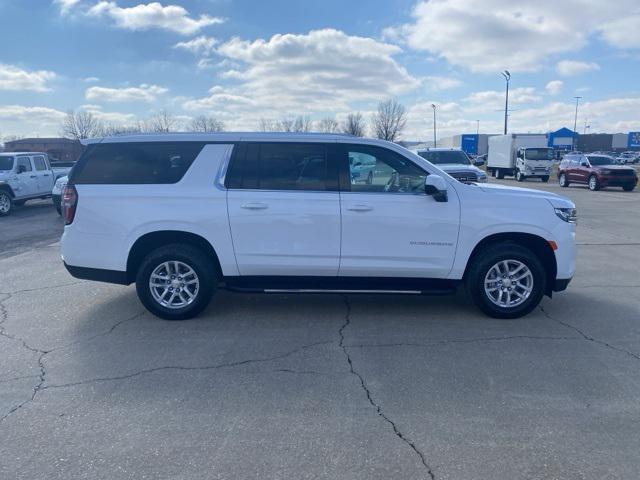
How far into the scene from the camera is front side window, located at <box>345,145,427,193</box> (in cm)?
551

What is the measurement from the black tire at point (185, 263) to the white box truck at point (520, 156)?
104 feet

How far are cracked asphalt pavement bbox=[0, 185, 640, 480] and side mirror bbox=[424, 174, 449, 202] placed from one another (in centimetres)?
134

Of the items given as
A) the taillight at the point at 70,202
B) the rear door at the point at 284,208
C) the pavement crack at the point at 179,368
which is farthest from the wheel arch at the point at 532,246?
the taillight at the point at 70,202

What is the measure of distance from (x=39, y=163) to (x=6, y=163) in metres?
1.17

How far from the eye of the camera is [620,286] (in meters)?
7.11

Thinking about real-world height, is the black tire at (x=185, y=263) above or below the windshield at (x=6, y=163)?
below

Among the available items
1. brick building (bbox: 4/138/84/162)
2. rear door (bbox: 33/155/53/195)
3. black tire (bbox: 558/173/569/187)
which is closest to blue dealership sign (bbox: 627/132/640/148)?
black tire (bbox: 558/173/569/187)

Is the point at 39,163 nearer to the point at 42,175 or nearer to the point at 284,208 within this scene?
the point at 42,175

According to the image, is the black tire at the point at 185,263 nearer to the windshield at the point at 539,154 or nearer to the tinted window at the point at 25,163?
the tinted window at the point at 25,163

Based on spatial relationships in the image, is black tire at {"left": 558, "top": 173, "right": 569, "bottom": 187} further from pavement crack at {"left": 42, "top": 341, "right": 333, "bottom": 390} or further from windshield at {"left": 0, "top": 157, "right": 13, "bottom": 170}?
pavement crack at {"left": 42, "top": 341, "right": 333, "bottom": 390}

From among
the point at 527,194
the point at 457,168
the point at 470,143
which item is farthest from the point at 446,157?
the point at 470,143

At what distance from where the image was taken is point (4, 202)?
16.6 m

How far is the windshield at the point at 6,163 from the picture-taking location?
55.5 ft

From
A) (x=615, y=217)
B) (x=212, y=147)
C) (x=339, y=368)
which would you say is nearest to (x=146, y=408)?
(x=339, y=368)
